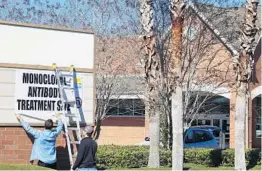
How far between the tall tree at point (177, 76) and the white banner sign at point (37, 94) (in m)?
3.64

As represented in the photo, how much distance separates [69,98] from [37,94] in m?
0.88

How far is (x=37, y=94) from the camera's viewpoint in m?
14.1

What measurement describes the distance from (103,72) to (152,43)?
1384 cm

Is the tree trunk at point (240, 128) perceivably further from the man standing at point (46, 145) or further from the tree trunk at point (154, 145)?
the man standing at point (46, 145)

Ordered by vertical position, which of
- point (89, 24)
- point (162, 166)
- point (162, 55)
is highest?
point (89, 24)

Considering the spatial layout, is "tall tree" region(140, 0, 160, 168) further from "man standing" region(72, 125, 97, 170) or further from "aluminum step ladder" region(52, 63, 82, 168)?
"man standing" region(72, 125, 97, 170)

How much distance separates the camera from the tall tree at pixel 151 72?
19094 millimetres

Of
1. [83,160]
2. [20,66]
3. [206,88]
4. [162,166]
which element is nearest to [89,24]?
[206,88]

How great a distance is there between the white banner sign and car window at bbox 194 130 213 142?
60.7 feet

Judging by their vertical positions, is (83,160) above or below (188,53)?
below

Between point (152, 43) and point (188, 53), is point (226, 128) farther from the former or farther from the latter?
point (152, 43)

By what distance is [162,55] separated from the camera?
865 inches

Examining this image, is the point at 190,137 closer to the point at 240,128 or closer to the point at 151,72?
the point at 240,128

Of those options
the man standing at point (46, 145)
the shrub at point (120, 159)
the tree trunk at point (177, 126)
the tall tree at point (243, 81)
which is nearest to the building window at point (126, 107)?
the shrub at point (120, 159)
